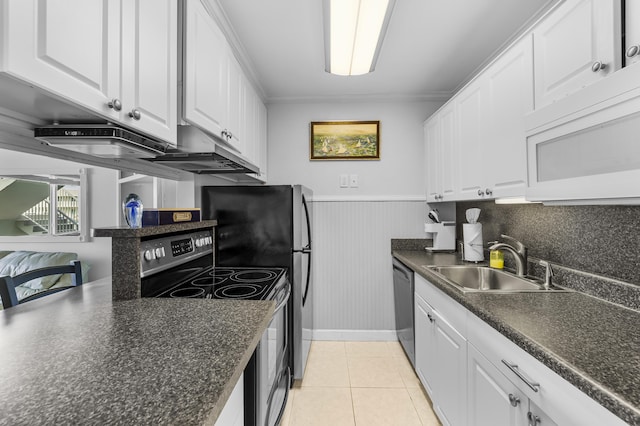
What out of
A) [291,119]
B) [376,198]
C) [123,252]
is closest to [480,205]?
[376,198]

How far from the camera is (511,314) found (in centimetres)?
111

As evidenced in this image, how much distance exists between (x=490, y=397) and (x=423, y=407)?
923mm

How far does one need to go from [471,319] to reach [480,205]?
1453 millimetres

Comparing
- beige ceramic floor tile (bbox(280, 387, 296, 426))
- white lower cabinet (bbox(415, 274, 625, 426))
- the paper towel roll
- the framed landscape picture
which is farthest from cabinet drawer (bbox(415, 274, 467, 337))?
the framed landscape picture

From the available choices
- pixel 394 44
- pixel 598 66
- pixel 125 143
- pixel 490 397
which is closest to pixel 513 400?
pixel 490 397

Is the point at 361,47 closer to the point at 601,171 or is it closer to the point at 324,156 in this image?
the point at 324,156

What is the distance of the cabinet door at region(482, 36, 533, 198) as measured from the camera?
1.48 metres

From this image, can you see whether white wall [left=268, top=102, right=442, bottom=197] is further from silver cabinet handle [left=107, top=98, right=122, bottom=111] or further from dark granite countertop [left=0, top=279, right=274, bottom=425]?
silver cabinet handle [left=107, top=98, right=122, bottom=111]

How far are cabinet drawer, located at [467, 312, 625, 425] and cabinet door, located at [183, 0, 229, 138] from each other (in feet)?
5.05

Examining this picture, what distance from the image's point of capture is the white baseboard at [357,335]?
2.86 meters

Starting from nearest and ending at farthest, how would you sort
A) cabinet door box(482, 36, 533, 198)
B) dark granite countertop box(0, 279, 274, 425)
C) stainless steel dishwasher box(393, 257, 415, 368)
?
dark granite countertop box(0, 279, 274, 425) < cabinet door box(482, 36, 533, 198) < stainless steel dishwasher box(393, 257, 415, 368)

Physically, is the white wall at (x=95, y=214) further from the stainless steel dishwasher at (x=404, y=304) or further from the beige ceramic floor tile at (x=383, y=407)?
the stainless steel dishwasher at (x=404, y=304)

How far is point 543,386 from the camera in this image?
0.86m

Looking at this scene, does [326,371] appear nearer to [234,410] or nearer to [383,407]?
[383,407]
